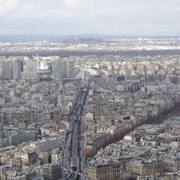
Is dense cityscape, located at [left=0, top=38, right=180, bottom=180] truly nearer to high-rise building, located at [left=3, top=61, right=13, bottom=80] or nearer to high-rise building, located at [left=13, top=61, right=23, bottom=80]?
high-rise building, located at [left=13, top=61, right=23, bottom=80]

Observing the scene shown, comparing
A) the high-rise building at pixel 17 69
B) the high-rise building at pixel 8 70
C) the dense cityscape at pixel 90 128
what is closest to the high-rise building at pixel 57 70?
the dense cityscape at pixel 90 128

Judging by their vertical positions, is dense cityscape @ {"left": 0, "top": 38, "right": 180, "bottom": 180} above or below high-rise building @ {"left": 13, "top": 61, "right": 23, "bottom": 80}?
below

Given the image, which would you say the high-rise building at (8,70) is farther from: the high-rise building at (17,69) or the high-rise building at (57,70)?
the high-rise building at (57,70)

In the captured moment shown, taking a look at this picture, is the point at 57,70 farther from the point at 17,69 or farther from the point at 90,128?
the point at 90,128

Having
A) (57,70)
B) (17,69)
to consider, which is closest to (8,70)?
(17,69)

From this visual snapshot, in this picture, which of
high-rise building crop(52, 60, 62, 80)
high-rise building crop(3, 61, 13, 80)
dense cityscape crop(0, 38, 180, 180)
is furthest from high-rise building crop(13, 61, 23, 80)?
dense cityscape crop(0, 38, 180, 180)

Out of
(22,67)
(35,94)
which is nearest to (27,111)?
(35,94)

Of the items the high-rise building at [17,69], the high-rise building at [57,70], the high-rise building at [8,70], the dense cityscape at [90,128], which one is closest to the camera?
the dense cityscape at [90,128]

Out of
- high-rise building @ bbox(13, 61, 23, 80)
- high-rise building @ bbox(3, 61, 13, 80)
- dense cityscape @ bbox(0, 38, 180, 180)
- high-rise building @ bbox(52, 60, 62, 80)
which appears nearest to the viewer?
dense cityscape @ bbox(0, 38, 180, 180)
